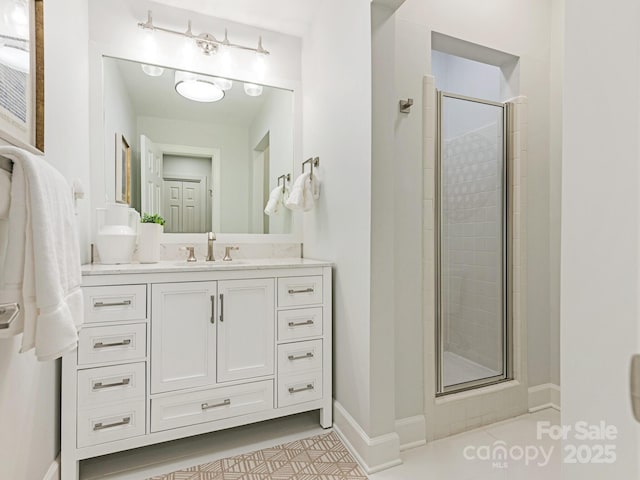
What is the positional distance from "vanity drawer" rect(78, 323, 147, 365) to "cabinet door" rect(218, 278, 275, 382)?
0.36 m

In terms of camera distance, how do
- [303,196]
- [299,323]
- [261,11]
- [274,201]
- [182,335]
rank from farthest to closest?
[274,201]
[261,11]
[303,196]
[299,323]
[182,335]

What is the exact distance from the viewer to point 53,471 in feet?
4.39

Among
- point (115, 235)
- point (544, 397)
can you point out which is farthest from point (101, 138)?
point (544, 397)

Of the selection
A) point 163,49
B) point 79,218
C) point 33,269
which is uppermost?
point 163,49

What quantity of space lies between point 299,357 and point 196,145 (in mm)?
1593

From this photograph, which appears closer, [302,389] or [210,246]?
[302,389]

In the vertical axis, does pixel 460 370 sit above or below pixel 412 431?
above

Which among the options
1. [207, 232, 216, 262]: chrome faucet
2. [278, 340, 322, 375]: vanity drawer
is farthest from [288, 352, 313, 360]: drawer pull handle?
[207, 232, 216, 262]: chrome faucet

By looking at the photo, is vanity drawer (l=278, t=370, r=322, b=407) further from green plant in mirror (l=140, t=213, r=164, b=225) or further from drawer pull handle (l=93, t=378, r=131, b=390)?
green plant in mirror (l=140, t=213, r=164, b=225)

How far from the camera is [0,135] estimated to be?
84cm

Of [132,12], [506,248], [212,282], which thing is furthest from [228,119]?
[506,248]

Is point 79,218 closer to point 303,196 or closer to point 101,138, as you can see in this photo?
point 101,138

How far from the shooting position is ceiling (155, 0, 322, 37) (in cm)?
213

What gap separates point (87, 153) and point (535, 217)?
278 centimetres
